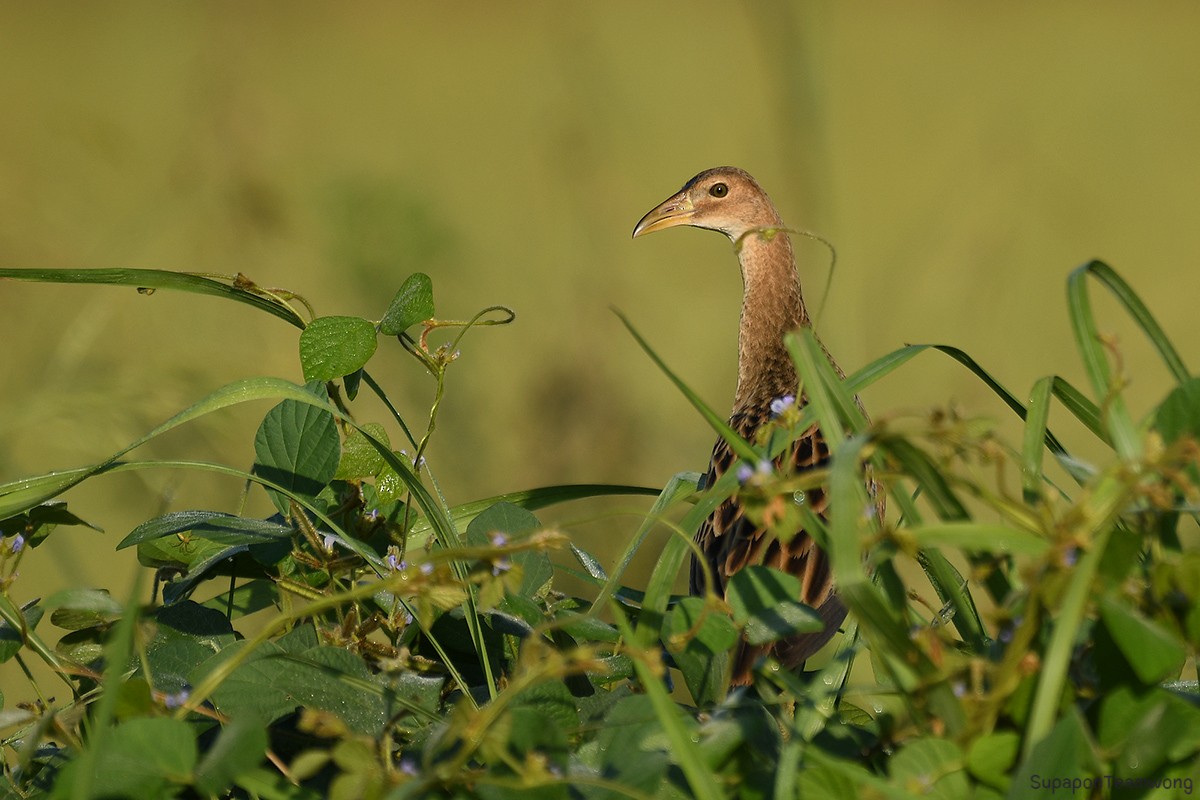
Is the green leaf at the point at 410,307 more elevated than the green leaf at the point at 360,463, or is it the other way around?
the green leaf at the point at 410,307

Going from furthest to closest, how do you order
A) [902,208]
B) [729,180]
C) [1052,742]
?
1. [902,208]
2. [729,180]
3. [1052,742]

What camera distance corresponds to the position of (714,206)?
2.63 meters

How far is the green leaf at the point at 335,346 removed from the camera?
0.81 metres

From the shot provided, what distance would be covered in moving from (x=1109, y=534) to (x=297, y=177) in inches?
125

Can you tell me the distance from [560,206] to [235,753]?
2332mm

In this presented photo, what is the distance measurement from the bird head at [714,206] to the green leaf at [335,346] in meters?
1.83

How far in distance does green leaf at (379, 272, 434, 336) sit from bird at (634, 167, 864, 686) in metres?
0.82

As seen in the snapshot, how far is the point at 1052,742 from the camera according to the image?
46cm

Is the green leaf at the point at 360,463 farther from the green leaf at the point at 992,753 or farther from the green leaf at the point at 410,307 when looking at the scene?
the green leaf at the point at 992,753

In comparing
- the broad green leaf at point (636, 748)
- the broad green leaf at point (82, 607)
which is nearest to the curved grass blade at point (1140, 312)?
the broad green leaf at point (636, 748)

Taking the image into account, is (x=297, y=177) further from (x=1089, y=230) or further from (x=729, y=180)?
(x=1089, y=230)

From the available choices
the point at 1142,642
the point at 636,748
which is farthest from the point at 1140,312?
the point at 636,748

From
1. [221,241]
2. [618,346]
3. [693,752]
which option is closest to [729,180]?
[618,346]

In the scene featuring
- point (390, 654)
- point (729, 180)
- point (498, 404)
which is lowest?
point (498, 404)
